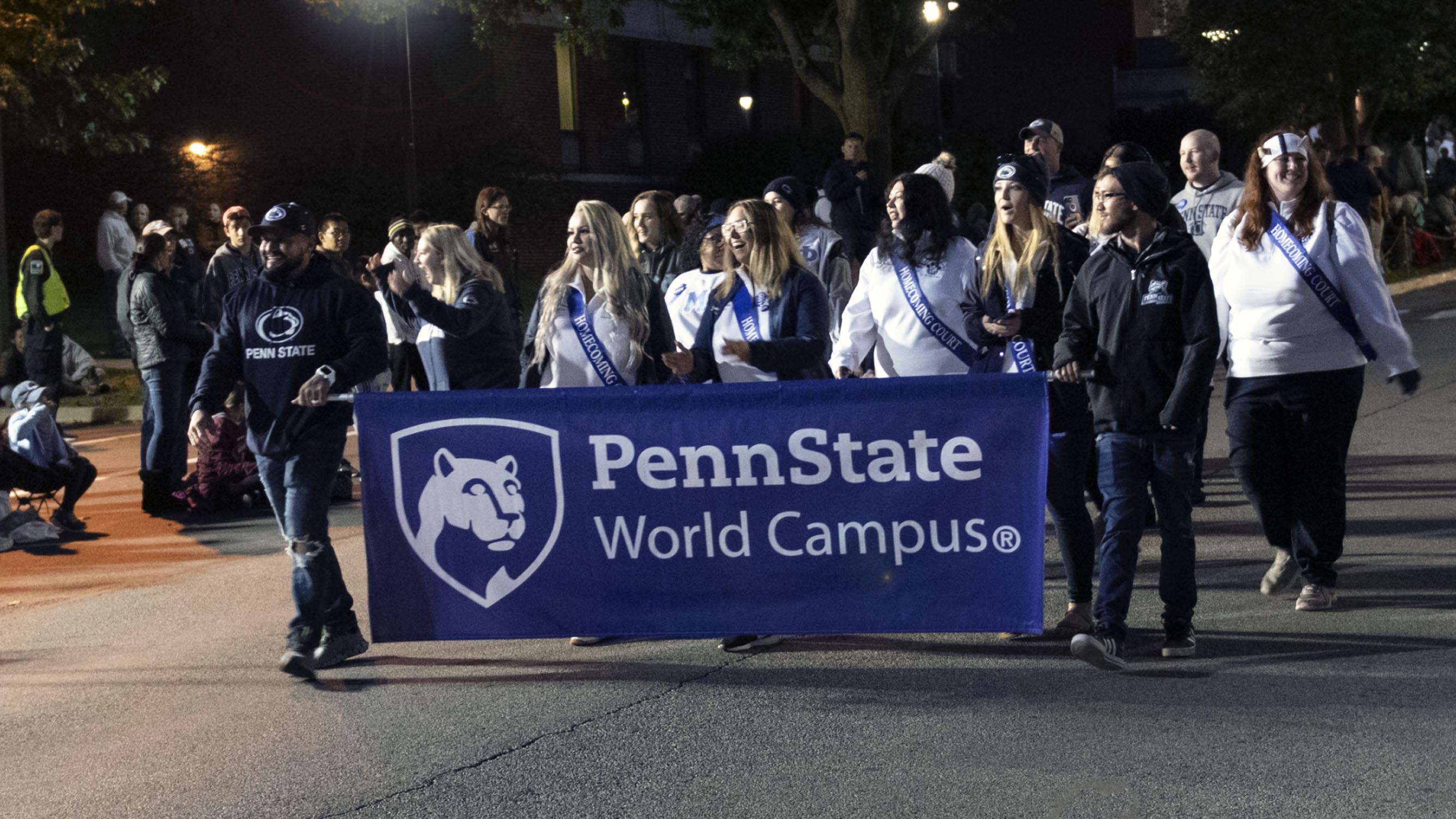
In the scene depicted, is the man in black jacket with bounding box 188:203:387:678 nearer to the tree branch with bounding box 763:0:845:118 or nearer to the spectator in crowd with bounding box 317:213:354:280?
the spectator in crowd with bounding box 317:213:354:280

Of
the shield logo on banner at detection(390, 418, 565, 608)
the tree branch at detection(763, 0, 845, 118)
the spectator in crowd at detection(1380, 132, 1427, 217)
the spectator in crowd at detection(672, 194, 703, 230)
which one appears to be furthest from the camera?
the spectator in crowd at detection(1380, 132, 1427, 217)

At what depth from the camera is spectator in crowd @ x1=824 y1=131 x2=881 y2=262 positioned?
13.7m

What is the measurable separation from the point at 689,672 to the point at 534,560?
737mm

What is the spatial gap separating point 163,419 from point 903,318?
251 inches

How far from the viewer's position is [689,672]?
6.46 meters

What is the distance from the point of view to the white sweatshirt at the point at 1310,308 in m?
6.73

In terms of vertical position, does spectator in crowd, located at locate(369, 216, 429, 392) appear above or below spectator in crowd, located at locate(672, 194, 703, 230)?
below

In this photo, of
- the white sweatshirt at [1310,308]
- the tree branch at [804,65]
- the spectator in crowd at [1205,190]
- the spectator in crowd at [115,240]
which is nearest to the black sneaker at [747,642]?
the white sweatshirt at [1310,308]

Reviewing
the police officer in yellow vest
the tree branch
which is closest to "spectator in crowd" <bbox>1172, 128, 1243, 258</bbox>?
the police officer in yellow vest

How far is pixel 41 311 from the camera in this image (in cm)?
1560

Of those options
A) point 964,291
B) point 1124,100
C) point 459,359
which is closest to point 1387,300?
point 964,291

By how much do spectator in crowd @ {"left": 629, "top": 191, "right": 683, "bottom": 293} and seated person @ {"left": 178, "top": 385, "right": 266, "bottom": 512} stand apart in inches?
131

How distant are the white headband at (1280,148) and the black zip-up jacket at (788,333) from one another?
6.16 ft

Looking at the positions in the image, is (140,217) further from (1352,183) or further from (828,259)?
(1352,183)
